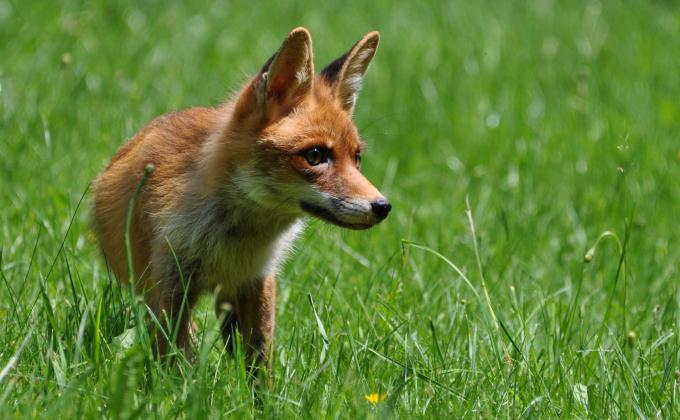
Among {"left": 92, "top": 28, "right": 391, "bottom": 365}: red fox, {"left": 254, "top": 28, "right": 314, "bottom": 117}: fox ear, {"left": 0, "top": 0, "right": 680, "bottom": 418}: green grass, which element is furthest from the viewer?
{"left": 254, "top": 28, "right": 314, "bottom": 117}: fox ear

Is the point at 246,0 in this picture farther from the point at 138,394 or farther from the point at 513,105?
the point at 138,394

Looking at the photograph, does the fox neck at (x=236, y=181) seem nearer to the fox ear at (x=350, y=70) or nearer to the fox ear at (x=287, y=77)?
the fox ear at (x=287, y=77)

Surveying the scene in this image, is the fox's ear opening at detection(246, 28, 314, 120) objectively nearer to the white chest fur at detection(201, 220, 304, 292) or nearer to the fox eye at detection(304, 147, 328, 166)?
the fox eye at detection(304, 147, 328, 166)

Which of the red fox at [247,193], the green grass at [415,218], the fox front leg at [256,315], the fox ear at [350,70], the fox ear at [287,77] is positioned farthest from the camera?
the fox ear at [350,70]

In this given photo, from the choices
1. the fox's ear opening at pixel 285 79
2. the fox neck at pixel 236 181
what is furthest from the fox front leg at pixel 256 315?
the fox's ear opening at pixel 285 79

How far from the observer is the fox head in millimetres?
4711

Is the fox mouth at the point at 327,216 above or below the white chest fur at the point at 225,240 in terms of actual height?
above

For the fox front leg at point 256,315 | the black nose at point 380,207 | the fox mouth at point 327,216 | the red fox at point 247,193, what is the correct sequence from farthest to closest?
the fox front leg at point 256,315, the red fox at point 247,193, the fox mouth at point 327,216, the black nose at point 380,207

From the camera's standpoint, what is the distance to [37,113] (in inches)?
316

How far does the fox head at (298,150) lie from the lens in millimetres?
4711

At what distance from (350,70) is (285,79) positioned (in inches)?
20.7

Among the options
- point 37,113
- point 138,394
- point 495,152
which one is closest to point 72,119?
point 37,113

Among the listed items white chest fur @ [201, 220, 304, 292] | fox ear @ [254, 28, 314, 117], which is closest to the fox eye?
fox ear @ [254, 28, 314, 117]

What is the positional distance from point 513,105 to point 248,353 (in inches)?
208
